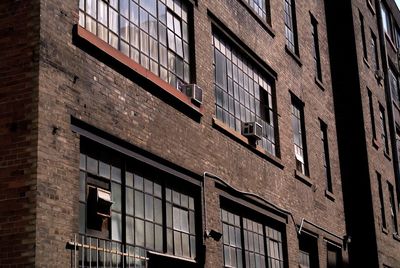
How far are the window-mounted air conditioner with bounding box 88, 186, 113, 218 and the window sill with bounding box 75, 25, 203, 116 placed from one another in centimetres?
215

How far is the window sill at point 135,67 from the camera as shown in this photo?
34.3 feet

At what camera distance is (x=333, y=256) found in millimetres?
21859

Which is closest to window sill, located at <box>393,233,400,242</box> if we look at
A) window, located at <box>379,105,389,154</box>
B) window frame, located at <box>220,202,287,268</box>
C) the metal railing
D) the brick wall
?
window, located at <box>379,105,389,154</box>

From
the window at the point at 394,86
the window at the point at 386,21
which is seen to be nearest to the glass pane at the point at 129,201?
the window at the point at 394,86

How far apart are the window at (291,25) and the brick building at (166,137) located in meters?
0.06

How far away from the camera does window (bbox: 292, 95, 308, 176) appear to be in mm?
20078

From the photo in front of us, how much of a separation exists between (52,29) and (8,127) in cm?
152

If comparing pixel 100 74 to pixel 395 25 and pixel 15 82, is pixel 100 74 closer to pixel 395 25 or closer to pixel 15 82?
pixel 15 82

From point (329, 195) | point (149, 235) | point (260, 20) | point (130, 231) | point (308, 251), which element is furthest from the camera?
point (329, 195)

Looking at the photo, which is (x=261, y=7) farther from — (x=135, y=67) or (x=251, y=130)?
(x=135, y=67)

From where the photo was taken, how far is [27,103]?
364 inches

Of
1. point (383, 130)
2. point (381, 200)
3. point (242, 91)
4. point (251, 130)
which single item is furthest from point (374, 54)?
point (251, 130)

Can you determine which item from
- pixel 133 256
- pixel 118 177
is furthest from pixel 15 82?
pixel 133 256

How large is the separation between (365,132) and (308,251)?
7038mm
